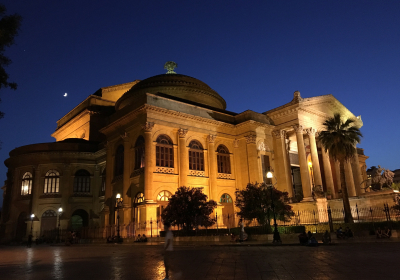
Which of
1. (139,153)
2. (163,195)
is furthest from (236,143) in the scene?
(139,153)

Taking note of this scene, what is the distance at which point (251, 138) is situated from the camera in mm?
34781

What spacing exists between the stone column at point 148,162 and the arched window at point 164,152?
1.06m

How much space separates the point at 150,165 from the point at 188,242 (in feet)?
28.4

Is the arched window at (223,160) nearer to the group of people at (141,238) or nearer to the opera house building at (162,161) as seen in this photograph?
the opera house building at (162,161)

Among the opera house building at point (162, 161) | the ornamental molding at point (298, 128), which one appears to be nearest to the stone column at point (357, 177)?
the opera house building at point (162, 161)

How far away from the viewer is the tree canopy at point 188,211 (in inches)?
942

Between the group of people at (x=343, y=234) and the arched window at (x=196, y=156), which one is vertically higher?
the arched window at (x=196, y=156)

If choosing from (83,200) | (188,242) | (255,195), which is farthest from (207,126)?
(83,200)

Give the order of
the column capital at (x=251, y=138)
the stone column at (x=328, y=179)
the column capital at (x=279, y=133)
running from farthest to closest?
1. the column capital at (x=279, y=133)
2. the column capital at (x=251, y=138)
3. the stone column at (x=328, y=179)

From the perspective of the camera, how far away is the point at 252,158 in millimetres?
34312

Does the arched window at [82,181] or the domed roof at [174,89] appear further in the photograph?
the domed roof at [174,89]

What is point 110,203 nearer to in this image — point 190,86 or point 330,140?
point 190,86

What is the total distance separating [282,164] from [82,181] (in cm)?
2339

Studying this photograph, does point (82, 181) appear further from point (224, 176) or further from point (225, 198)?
point (225, 198)
